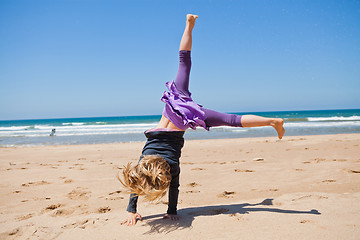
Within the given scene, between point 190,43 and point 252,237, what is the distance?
2.19m

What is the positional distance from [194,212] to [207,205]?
357 millimetres

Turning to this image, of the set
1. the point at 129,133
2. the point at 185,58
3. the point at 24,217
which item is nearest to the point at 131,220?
the point at 24,217

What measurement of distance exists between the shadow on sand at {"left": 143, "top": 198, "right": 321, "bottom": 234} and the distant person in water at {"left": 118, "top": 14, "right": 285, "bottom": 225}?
0.14 metres

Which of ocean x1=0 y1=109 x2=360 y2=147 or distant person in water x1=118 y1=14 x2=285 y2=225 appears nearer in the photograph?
distant person in water x1=118 y1=14 x2=285 y2=225

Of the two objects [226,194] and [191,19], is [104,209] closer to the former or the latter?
[226,194]

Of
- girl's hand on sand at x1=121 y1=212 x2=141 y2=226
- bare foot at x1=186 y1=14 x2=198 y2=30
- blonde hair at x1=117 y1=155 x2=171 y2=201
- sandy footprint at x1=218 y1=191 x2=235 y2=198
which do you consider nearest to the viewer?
blonde hair at x1=117 y1=155 x2=171 y2=201

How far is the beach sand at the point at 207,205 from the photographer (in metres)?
2.48

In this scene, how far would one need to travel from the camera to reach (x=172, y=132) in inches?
106

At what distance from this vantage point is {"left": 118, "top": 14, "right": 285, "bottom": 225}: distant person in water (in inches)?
90.3

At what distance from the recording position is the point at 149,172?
226cm

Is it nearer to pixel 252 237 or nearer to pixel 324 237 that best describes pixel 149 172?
pixel 252 237

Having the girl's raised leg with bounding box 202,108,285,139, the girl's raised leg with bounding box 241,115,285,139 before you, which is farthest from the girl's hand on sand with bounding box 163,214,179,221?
the girl's raised leg with bounding box 241,115,285,139

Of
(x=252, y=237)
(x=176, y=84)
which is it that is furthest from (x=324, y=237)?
(x=176, y=84)

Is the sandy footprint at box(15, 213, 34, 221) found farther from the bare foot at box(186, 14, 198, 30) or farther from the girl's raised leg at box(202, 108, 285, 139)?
the bare foot at box(186, 14, 198, 30)
